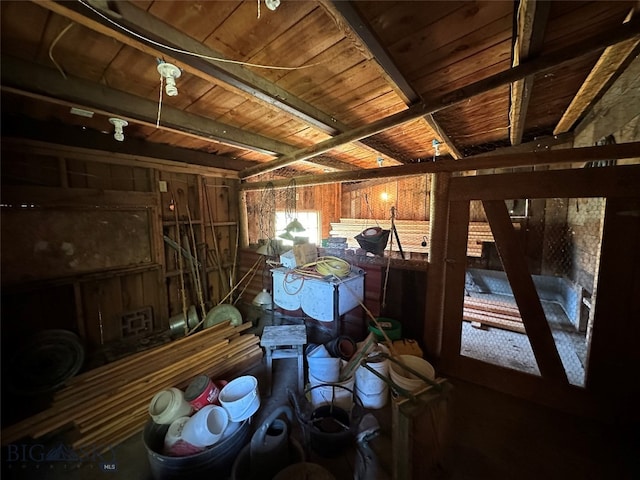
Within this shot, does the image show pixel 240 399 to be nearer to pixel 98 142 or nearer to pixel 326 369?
pixel 326 369

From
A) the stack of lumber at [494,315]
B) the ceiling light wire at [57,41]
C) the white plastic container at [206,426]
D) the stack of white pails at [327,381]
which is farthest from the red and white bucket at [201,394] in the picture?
the stack of lumber at [494,315]

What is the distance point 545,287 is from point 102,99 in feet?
23.4

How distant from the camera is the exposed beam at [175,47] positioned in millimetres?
1269

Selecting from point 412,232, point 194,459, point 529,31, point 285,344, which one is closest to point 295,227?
point 285,344

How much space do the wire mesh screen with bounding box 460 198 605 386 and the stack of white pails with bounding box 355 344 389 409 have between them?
59.4 inches

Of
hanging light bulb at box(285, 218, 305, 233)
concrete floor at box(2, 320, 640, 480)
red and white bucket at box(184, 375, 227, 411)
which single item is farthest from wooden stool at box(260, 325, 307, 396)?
hanging light bulb at box(285, 218, 305, 233)

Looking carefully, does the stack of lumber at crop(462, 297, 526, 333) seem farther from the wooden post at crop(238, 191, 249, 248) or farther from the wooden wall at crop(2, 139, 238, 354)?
the wooden wall at crop(2, 139, 238, 354)

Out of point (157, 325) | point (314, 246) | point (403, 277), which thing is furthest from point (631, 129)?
point (157, 325)

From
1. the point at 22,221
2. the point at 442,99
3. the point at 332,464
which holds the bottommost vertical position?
the point at 332,464

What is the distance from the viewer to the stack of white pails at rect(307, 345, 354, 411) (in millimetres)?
2111

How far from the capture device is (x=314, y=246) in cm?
328

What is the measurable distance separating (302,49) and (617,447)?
3831 millimetres

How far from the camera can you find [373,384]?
2.21m

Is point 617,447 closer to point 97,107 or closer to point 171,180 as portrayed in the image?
point 97,107
